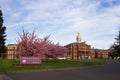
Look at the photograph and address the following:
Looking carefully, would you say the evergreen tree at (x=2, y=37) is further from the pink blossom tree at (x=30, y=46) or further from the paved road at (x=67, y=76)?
the paved road at (x=67, y=76)

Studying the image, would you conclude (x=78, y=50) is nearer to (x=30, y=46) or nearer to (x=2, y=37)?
(x=2, y=37)

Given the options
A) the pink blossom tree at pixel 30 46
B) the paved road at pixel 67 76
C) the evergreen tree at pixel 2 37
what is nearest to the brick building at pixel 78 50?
the evergreen tree at pixel 2 37

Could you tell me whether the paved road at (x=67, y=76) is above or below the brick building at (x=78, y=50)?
below

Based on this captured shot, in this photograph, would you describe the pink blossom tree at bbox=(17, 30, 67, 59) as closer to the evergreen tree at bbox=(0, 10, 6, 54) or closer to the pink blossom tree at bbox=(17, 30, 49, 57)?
the pink blossom tree at bbox=(17, 30, 49, 57)

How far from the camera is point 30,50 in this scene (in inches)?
2206

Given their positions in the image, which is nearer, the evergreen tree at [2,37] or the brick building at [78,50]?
the evergreen tree at [2,37]

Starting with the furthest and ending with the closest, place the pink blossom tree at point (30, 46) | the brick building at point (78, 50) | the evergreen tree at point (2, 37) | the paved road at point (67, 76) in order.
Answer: the brick building at point (78, 50), the evergreen tree at point (2, 37), the pink blossom tree at point (30, 46), the paved road at point (67, 76)

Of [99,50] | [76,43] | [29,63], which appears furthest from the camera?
[99,50]

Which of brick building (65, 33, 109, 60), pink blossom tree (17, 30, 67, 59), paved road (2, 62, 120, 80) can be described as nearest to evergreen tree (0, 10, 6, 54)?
pink blossom tree (17, 30, 67, 59)

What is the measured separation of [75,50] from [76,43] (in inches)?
149

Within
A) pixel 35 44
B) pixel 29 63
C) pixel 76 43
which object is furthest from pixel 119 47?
pixel 29 63

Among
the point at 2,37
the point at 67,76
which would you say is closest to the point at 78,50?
the point at 2,37

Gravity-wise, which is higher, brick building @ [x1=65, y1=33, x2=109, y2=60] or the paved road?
brick building @ [x1=65, y1=33, x2=109, y2=60]

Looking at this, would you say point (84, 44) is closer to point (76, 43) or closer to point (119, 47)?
point (76, 43)
